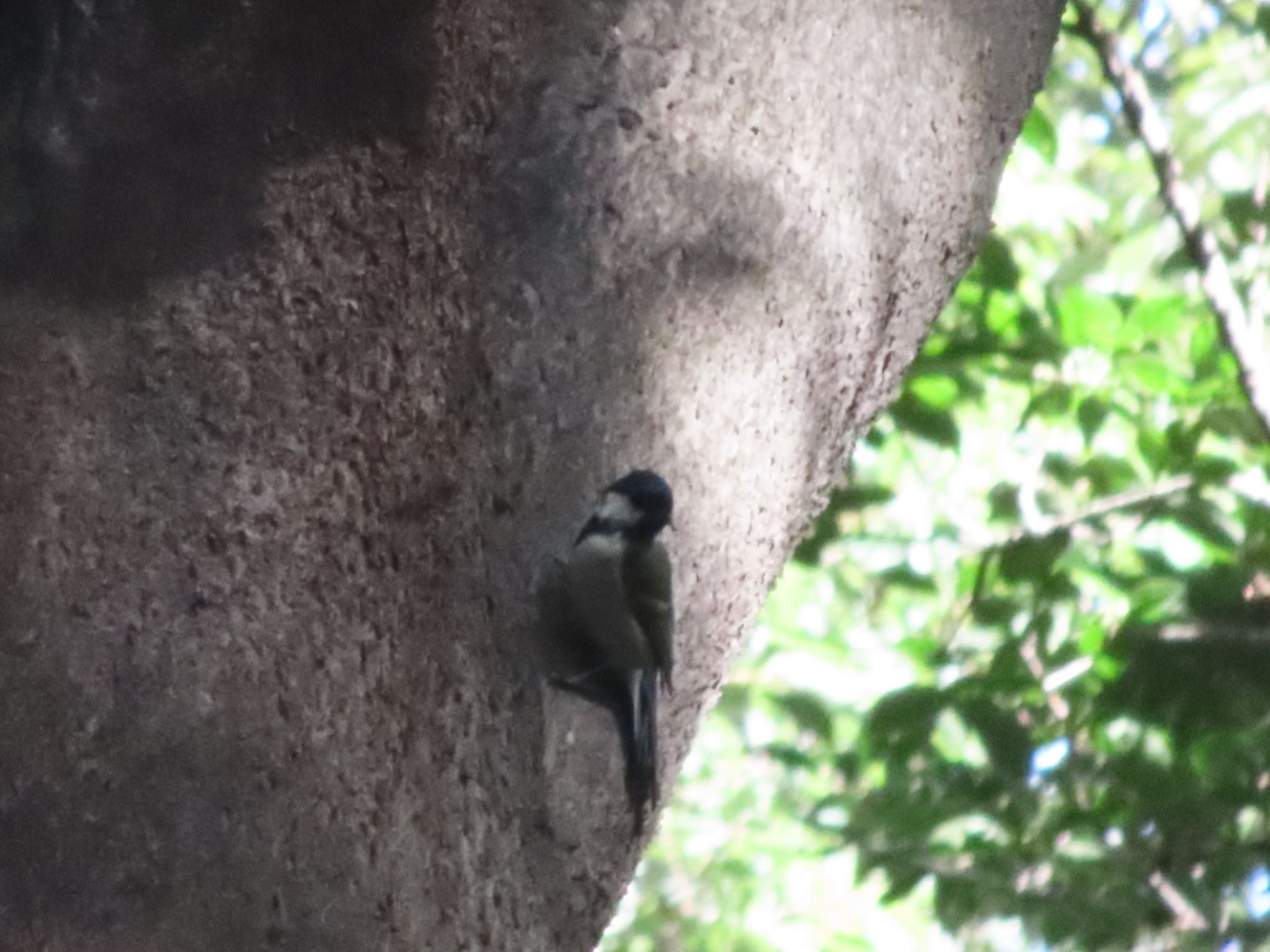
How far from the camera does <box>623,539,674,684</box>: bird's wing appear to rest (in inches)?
53.8

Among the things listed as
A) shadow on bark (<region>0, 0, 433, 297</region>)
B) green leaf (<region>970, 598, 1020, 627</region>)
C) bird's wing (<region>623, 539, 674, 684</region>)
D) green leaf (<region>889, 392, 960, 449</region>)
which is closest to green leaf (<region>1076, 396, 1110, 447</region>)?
green leaf (<region>889, 392, 960, 449</region>)

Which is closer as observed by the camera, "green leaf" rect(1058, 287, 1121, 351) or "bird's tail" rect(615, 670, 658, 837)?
"bird's tail" rect(615, 670, 658, 837)

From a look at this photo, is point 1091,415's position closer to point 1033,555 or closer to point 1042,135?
point 1033,555

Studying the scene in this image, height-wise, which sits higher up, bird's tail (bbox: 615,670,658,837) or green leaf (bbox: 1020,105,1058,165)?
green leaf (bbox: 1020,105,1058,165)

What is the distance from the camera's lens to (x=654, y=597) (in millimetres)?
1482

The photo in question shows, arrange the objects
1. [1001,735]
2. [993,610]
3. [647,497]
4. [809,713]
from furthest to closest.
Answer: [809,713] → [993,610] → [1001,735] → [647,497]

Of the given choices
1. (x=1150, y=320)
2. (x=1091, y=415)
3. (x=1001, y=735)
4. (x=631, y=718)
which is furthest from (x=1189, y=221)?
(x=631, y=718)

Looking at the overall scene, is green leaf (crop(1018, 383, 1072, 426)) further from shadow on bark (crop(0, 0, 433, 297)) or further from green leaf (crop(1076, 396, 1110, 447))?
shadow on bark (crop(0, 0, 433, 297))

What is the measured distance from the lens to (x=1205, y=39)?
17.7 feet

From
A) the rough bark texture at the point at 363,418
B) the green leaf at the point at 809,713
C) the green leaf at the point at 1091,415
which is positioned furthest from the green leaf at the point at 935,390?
the rough bark texture at the point at 363,418

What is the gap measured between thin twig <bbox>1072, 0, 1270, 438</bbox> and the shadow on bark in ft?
6.80

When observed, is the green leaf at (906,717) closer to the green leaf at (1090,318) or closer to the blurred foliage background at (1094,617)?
the blurred foliage background at (1094,617)

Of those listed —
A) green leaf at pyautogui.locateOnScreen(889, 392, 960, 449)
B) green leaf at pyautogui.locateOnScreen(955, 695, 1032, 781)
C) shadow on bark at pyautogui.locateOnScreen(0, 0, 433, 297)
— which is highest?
shadow on bark at pyautogui.locateOnScreen(0, 0, 433, 297)

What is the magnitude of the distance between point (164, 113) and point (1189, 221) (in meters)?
2.38
